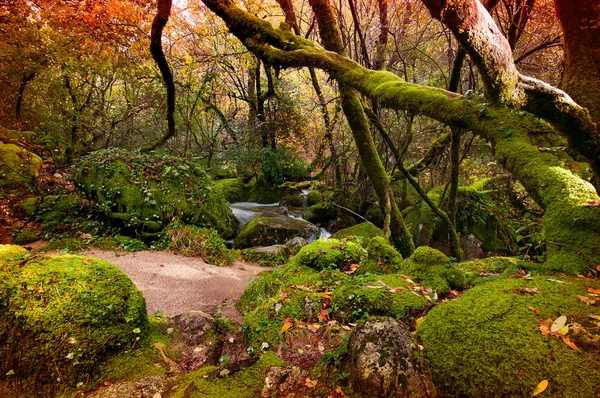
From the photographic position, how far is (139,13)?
8.34 meters

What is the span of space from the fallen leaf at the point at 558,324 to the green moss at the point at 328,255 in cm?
248

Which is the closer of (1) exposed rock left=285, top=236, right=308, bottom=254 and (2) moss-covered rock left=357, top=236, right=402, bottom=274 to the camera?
(2) moss-covered rock left=357, top=236, right=402, bottom=274

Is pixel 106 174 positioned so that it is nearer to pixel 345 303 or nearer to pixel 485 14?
pixel 345 303

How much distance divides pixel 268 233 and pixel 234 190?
5.73 meters

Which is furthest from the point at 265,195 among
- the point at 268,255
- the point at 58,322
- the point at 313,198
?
the point at 58,322

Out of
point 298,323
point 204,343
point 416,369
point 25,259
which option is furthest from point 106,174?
point 416,369

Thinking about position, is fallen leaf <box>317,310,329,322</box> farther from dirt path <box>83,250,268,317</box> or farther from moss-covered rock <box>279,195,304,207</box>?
moss-covered rock <box>279,195,304,207</box>

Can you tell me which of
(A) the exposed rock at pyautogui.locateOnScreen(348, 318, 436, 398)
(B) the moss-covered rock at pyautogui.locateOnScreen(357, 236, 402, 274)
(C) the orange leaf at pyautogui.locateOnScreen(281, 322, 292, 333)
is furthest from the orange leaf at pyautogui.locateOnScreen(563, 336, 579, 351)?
(C) the orange leaf at pyautogui.locateOnScreen(281, 322, 292, 333)

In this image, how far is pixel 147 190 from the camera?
7.79m

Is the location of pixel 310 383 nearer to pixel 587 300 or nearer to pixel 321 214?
pixel 587 300

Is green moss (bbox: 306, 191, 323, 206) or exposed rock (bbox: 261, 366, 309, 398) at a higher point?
green moss (bbox: 306, 191, 323, 206)

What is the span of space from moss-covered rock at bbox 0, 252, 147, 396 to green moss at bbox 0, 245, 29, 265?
4cm

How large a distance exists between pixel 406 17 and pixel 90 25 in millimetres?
9057

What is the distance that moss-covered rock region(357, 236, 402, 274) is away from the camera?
11.2ft
